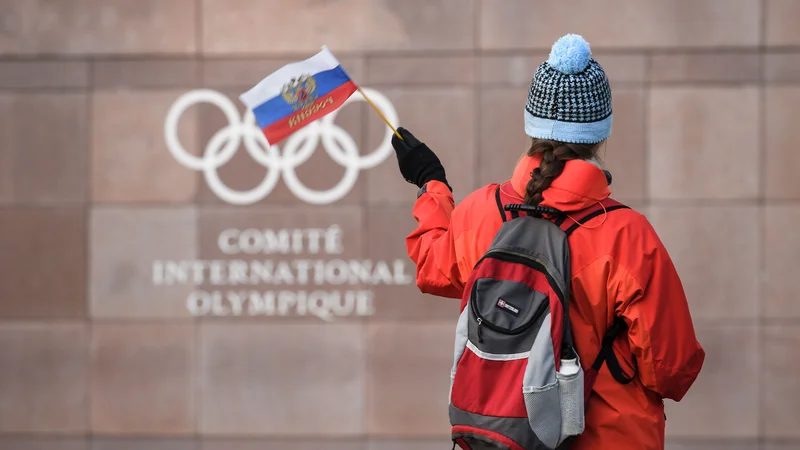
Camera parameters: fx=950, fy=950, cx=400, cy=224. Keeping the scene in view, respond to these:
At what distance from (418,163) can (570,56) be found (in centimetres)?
70

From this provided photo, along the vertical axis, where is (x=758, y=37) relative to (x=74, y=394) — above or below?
above

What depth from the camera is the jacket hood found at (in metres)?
2.56

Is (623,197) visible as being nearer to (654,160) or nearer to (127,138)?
(654,160)

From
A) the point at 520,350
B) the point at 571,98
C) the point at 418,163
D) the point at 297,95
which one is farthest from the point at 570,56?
the point at 297,95

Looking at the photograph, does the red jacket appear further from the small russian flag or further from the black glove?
the small russian flag

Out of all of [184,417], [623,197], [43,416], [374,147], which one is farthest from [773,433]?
[43,416]

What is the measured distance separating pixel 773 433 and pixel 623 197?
1862 mm

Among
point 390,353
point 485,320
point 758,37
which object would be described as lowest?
point 390,353

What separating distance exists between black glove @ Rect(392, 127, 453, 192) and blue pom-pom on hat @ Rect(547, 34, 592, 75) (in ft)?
2.03

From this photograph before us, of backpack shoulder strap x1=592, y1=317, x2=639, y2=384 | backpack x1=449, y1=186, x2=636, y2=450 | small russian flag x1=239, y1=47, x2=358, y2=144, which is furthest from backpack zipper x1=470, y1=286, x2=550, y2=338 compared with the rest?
small russian flag x1=239, y1=47, x2=358, y2=144

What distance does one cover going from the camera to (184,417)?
256 inches

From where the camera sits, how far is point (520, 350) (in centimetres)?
246

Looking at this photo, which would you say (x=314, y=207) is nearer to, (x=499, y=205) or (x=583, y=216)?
(x=499, y=205)

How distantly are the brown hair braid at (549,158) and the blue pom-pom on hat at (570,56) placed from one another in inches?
8.1
